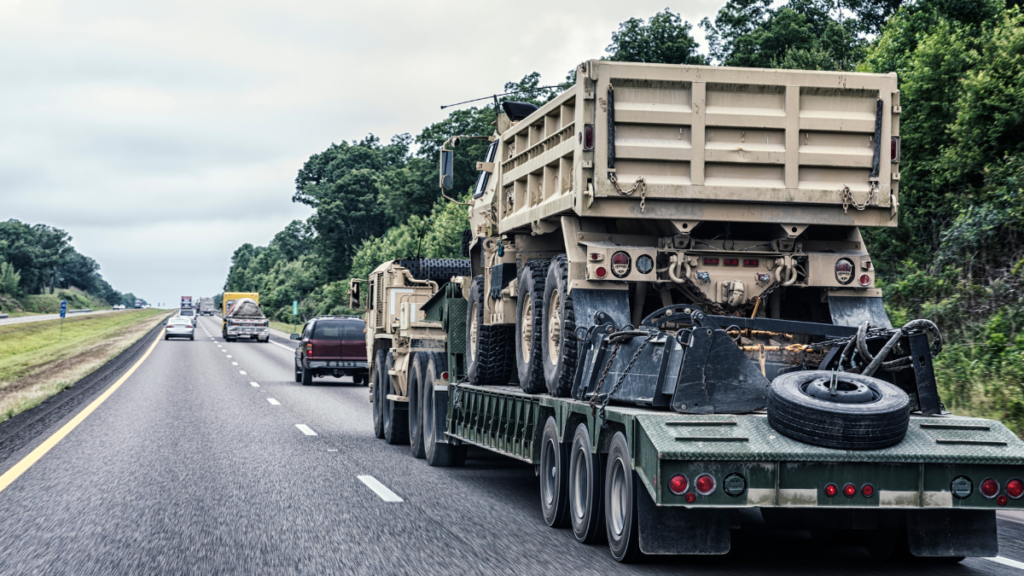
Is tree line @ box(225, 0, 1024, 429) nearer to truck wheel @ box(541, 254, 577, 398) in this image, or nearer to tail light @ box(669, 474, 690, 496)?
truck wheel @ box(541, 254, 577, 398)

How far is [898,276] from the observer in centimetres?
1966

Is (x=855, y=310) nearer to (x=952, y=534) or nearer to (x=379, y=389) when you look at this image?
(x=952, y=534)

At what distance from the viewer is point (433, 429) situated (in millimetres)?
12727

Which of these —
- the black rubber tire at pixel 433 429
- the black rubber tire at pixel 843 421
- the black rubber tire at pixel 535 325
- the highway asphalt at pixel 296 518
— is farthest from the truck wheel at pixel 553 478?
the black rubber tire at pixel 433 429

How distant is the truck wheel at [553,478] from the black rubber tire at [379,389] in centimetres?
746

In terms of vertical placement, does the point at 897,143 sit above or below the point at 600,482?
above

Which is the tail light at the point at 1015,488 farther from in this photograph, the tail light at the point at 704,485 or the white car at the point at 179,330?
the white car at the point at 179,330

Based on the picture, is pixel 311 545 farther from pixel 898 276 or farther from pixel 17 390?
pixel 17 390

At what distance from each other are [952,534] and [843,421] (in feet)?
3.85

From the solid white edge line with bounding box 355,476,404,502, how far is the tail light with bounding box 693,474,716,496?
168 inches

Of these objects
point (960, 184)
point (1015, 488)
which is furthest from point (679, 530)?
point (960, 184)

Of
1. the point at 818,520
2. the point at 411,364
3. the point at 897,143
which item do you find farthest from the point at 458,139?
the point at 818,520

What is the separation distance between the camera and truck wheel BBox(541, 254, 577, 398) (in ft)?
27.0

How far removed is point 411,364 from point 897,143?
773 centimetres
